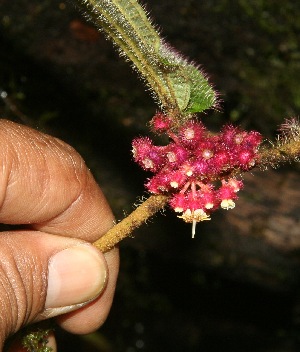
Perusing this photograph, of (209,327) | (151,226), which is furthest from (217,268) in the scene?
(209,327)

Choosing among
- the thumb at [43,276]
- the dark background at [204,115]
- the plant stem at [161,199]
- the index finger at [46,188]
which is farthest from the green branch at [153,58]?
the dark background at [204,115]

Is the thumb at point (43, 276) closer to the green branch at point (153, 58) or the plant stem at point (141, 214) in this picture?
the plant stem at point (141, 214)

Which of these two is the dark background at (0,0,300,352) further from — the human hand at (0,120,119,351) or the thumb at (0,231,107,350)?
the thumb at (0,231,107,350)

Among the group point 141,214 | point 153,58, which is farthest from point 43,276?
point 153,58

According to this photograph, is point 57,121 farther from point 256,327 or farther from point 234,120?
point 256,327

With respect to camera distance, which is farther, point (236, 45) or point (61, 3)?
point (236, 45)

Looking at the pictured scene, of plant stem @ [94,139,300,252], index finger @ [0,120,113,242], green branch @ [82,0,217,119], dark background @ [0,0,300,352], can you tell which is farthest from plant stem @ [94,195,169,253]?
dark background @ [0,0,300,352]

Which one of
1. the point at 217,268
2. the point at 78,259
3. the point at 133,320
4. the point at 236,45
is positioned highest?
the point at 236,45
